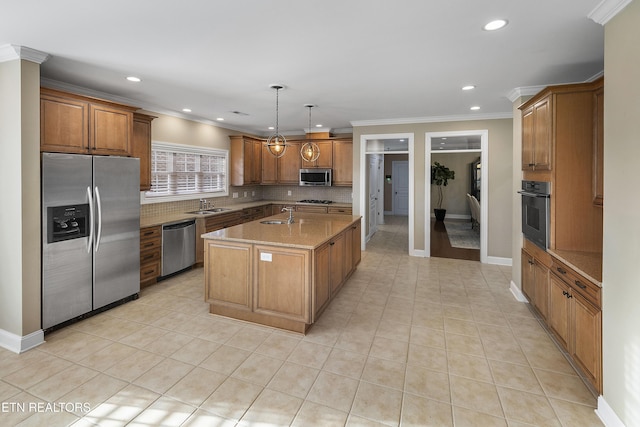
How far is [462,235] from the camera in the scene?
815cm

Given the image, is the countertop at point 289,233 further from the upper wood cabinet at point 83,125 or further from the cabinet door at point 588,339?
the cabinet door at point 588,339

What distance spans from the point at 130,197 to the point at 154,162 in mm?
1664

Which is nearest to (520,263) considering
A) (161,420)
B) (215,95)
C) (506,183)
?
(506,183)

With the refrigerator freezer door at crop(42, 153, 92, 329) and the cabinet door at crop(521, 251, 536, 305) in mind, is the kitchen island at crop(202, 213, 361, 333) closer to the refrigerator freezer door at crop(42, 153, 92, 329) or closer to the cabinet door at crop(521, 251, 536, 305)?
the refrigerator freezer door at crop(42, 153, 92, 329)

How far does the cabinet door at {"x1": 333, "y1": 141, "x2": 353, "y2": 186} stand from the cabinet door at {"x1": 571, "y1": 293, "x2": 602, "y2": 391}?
494 cm

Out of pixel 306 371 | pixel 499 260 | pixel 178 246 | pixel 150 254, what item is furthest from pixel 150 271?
pixel 499 260

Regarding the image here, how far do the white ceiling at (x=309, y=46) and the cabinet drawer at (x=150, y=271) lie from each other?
7.31 feet

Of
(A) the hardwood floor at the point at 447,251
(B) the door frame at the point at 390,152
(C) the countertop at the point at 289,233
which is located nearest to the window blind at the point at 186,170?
(C) the countertop at the point at 289,233

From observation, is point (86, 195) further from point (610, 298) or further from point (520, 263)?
point (520, 263)

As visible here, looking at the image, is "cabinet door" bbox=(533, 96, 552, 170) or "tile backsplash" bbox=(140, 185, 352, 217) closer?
"cabinet door" bbox=(533, 96, 552, 170)

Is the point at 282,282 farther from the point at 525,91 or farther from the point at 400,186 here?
the point at 400,186

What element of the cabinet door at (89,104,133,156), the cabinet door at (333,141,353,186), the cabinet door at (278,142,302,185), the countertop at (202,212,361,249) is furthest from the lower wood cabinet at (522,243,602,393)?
the cabinet door at (278,142,302,185)

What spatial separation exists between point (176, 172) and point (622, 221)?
5564 millimetres

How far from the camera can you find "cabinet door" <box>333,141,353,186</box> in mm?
6895
